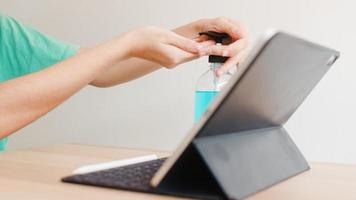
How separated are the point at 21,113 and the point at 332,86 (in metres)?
0.80

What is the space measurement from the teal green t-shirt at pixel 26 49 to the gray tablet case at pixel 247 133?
0.71m

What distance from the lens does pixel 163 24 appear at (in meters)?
1.42

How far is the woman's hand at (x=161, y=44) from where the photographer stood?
808mm

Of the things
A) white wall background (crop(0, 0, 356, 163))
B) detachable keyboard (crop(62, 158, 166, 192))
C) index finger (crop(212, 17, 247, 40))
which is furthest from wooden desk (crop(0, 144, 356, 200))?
white wall background (crop(0, 0, 356, 163))

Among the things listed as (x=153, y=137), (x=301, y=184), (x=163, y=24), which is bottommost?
(x=153, y=137)

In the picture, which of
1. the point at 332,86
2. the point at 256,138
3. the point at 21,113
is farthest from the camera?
the point at 332,86

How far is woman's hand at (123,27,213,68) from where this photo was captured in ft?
2.65

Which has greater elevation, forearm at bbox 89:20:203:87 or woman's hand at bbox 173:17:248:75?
woman's hand at bbox 173:17:248:75

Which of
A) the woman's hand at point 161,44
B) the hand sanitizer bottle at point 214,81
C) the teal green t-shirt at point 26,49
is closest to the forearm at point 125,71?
the teal green t-shirt at point 26,49

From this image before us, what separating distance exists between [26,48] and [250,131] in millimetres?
820

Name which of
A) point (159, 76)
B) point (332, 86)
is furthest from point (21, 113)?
point (332, 86)

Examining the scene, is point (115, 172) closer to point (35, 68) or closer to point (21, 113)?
point (21, 113)

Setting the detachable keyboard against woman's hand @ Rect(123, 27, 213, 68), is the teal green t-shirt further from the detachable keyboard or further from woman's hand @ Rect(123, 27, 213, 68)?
the detachable keyboard

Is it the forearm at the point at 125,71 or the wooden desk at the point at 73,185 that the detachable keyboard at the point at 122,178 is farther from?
the forearm at the point at 125,71
